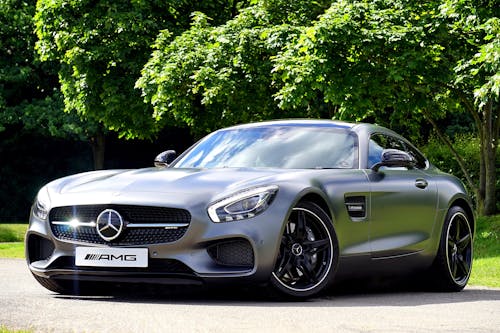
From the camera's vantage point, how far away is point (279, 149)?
9.39m

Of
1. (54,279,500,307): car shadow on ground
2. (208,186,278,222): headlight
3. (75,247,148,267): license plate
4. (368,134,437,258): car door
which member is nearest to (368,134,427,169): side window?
(368,134,437,258): car door

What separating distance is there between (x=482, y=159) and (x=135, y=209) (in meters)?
17.2

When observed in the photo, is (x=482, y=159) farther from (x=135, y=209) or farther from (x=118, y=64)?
(x=135, y=209)

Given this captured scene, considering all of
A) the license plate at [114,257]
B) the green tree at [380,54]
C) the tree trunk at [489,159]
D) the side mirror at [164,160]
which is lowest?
the tree trunk at [489,159]

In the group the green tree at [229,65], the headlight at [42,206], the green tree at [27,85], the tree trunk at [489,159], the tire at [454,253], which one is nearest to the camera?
the headlight at [42,206]

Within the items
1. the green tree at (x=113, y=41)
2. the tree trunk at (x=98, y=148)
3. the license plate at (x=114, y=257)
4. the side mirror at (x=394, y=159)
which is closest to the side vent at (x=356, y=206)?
the side mirror at (x=394, y=159)

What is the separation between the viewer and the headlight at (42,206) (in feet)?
28.4

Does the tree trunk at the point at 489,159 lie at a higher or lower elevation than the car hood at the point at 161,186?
lower

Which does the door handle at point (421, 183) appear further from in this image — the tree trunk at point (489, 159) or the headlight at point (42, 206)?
the tree trunk at point (489, 159)

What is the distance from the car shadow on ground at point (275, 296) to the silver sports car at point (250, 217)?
141 millimetres

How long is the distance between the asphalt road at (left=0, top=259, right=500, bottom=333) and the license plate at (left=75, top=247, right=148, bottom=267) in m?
0.28

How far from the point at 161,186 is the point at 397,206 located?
2.24m

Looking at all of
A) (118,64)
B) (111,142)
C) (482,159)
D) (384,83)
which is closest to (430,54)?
(384,83)

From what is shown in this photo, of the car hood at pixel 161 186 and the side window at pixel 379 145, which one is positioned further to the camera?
the side window at pixel 379 145
